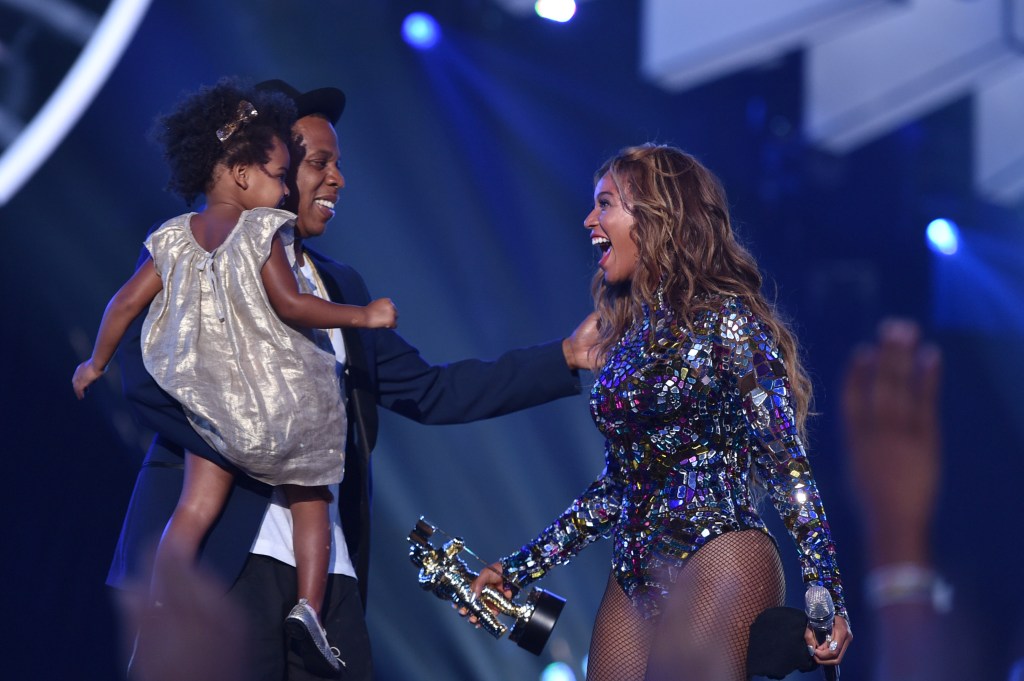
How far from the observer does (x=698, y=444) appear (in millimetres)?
2438

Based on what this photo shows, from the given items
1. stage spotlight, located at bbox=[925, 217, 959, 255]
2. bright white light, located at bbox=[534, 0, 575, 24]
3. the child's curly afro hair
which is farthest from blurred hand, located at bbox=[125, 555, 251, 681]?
stage spotlight, located at bbox=[925, 217, 959, 255]

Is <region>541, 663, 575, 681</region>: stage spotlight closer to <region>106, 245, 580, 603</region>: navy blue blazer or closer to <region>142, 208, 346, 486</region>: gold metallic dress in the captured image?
<region>106, 245, 580, 603</region>: navy blue blazer

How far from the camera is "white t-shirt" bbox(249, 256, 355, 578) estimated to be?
2.73 meters

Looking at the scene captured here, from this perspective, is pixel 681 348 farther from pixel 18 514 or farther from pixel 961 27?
pixel 961 27

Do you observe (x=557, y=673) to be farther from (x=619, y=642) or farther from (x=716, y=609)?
(x=716, y=609)

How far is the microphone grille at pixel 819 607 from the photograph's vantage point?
217cm

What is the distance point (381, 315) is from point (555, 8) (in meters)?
3.01

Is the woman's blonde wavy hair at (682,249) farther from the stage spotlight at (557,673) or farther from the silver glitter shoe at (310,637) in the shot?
the stage spotlight at (557,673)

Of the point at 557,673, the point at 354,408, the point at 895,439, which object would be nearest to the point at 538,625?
the point at 354,408

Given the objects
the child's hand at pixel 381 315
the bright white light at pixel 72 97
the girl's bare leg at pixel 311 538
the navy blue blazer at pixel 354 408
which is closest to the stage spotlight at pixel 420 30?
Result: the bright white light at pixel 72 97

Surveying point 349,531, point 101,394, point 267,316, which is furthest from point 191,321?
point 101,394

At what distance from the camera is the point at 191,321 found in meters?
2.57

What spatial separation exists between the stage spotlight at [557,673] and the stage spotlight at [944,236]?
106 inches

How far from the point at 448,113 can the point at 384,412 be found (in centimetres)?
137
